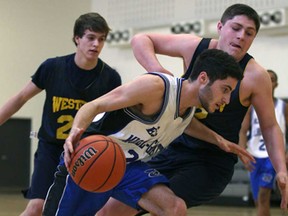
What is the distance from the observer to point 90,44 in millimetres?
4672

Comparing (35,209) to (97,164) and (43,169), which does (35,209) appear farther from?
(97,164)

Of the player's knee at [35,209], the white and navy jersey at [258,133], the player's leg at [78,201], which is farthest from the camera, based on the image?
the white and navy jersey at [258,133]

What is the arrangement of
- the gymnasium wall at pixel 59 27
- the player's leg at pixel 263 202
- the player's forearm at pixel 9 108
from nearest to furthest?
the player's forearm at pixel 9 108
the player's leg at pixel 263 202
the gymnasium wall at pixel 59 27

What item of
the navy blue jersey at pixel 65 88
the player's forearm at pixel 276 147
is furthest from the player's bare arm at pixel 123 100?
the navy blue jersey at pixel 65 88

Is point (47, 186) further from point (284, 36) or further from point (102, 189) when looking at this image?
point (284, 36)

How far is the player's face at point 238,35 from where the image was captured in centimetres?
378

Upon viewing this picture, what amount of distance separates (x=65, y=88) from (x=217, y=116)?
1.37 meters

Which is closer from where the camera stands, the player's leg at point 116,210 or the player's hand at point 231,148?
the player's hand at point 231,148

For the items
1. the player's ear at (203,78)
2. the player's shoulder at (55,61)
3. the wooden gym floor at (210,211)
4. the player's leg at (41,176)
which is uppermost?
the player's ear at (203,78)

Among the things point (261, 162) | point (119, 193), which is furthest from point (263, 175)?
point (119, 193)

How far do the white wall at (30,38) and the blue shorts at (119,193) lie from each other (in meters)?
10.4

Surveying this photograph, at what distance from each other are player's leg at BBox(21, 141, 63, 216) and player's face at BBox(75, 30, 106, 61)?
31.6 inches

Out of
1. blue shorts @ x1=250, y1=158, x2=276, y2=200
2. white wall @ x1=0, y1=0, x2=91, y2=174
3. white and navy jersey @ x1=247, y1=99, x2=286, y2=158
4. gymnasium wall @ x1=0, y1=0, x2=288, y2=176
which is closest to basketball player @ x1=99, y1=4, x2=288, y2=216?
blue shorts @ x1=250, y1=158, x2=276, y2=200

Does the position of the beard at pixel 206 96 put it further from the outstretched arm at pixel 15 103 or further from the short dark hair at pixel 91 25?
the outstretched arm at pixel 15 103
